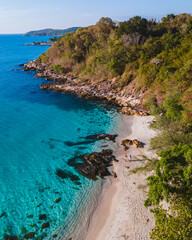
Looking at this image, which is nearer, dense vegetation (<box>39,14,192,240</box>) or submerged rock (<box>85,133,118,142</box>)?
dense vegetation (<box>39,14,192,240</box>)

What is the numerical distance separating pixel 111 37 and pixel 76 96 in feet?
82.6

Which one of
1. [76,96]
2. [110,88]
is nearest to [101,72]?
[110,88]

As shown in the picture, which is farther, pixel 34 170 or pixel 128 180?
pixel 34 170

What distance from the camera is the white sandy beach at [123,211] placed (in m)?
15.2

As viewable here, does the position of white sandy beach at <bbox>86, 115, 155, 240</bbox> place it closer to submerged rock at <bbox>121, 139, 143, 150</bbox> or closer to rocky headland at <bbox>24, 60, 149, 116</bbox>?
submerged rock at <bbox>121, 139, 143, 150</bbox>

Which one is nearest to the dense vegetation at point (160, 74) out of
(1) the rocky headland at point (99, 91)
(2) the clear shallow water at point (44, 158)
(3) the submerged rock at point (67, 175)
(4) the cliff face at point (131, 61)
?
(4) the cliff face at point (131, 61)

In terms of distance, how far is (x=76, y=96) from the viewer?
48.0 m

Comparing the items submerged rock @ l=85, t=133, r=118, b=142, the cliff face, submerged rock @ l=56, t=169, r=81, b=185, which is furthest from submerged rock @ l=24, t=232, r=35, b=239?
the cliff face

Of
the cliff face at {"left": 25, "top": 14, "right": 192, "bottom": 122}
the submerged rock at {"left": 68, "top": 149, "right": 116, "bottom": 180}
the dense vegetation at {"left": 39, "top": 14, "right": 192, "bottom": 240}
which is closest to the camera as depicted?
the dense vegetation at {"left": 39, "top": 14, "right": 192, "bottom": 240}

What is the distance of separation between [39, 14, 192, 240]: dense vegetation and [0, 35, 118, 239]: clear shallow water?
899 cm

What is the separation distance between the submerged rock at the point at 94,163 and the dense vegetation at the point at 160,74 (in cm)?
654

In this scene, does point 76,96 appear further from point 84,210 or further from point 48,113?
point 84,210

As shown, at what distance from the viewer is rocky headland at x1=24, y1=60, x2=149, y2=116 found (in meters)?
39.1

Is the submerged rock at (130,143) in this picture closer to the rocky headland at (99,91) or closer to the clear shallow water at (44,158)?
the clear shallow water at (44,158)
